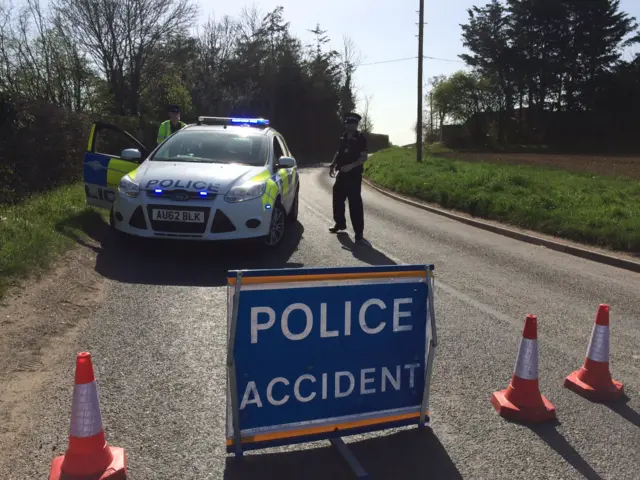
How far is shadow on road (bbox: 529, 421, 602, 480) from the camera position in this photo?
10.3 feet

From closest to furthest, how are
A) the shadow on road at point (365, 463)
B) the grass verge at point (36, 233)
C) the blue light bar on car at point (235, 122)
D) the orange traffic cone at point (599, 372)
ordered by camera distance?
the shadow on road at point (365, 463) < the orange traffic cone at point (599, 372) < the grass verge at point (36, 233) < the blue light bar on car at point (235, 122)

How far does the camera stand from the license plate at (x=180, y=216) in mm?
7074

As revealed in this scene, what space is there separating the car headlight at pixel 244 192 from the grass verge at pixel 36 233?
2.13m

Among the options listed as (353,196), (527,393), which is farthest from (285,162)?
(527,393)

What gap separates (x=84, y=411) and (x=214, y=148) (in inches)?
246

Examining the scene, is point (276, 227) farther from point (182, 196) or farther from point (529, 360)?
point (529, 360)

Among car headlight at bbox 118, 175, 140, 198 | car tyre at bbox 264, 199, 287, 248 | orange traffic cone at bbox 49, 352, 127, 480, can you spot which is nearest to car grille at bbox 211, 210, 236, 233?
car tyre at bbox 264, 199, 287, 248

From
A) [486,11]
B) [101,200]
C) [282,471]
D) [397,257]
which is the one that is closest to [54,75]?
[101,200]

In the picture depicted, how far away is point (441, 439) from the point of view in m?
3.44

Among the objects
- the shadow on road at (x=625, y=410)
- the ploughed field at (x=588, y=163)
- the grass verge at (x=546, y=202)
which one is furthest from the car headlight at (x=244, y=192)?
the ploughed field at (x=588, y=163)

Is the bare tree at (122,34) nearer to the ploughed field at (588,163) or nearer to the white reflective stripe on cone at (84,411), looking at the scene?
the ploughed field at (588,163)

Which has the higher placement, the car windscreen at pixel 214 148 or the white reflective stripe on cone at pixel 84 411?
the car windscreen at pixel 214 148

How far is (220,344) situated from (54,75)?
87.8 feet

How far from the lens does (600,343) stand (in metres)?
4.08
